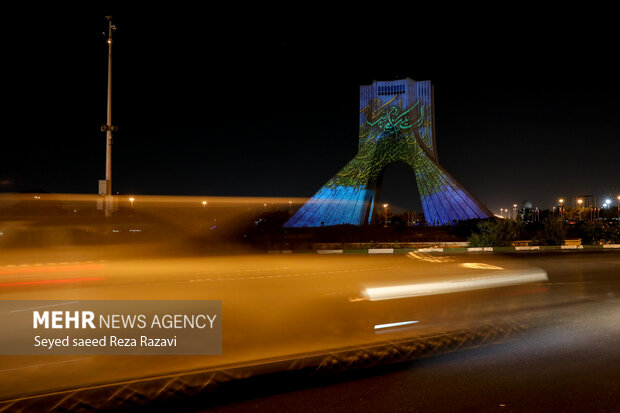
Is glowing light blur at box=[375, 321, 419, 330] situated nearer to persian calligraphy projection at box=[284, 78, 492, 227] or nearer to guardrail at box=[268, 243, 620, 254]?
guardrail at box=[268, 243, 620, 254]

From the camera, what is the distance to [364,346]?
452cm

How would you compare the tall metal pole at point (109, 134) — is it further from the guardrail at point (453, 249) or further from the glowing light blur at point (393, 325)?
the glowing light blur at point (393, 325)

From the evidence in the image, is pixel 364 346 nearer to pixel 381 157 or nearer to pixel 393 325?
pixel 393 325

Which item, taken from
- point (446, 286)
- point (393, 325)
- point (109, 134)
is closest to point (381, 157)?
point (109, 134)

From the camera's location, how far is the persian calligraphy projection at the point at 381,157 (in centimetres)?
3550

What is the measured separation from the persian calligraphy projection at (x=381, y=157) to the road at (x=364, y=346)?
2524 centimetres

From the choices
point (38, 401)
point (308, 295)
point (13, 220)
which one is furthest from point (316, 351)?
point (13, 220)

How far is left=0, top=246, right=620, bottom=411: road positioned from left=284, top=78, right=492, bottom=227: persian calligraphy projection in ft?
82.8

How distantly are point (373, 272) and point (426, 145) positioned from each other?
27777 mm

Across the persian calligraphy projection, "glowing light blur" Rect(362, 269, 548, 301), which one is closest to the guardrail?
"glowing light blur" Rect(362, 269, 548, 301)

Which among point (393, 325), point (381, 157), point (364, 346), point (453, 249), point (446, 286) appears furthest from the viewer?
point (381, 157)

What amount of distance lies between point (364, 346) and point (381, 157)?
112ft

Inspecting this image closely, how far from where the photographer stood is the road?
357cm

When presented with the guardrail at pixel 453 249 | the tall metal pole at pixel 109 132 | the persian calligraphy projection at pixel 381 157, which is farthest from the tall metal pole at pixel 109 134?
the persian calligraphy projection at pixel 381 157
